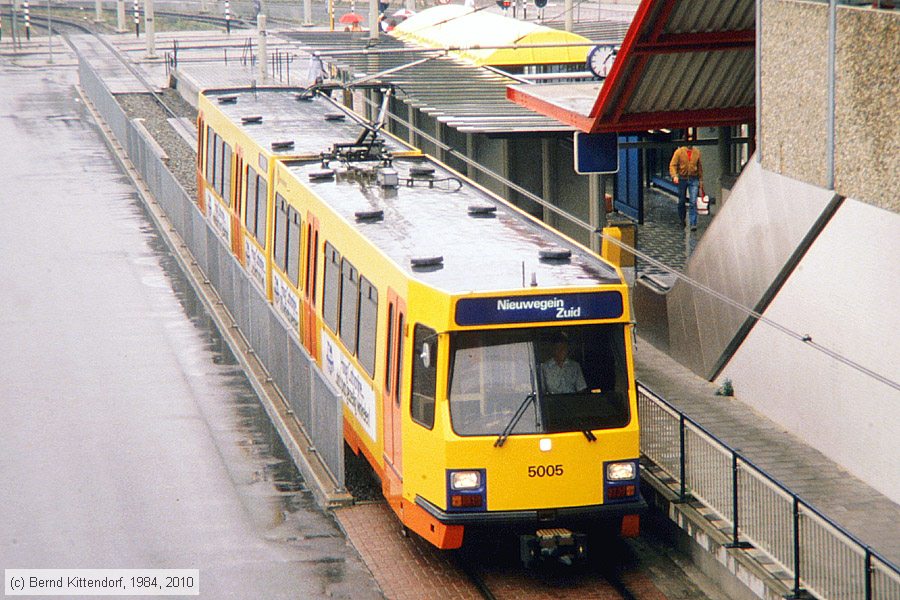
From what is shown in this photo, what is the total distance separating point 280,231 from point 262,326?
1199 millimetres

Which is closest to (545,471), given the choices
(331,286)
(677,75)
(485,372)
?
(485,372)

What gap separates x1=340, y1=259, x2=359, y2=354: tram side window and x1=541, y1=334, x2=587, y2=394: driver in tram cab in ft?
9.26

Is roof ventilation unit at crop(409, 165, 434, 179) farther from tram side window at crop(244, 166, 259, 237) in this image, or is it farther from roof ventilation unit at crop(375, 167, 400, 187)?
tram side window at crop(244, 166, 259, 237)

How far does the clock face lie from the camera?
23234 millimetres

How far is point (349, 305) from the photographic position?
15141mm

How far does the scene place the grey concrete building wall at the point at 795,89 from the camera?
13.7 m

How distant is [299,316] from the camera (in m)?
18.0

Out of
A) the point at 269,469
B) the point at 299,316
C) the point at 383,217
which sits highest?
the point at 383,217

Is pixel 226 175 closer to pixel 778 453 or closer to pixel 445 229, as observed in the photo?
pixel 445 229

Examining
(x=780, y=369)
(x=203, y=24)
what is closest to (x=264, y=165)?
(x=780, y=369)

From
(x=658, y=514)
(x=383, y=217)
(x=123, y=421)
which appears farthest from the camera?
(x=123, y=421)

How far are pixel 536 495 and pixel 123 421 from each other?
6970 mm

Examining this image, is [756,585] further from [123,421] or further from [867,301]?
[123,421]

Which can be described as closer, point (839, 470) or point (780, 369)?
point (839, 470)
